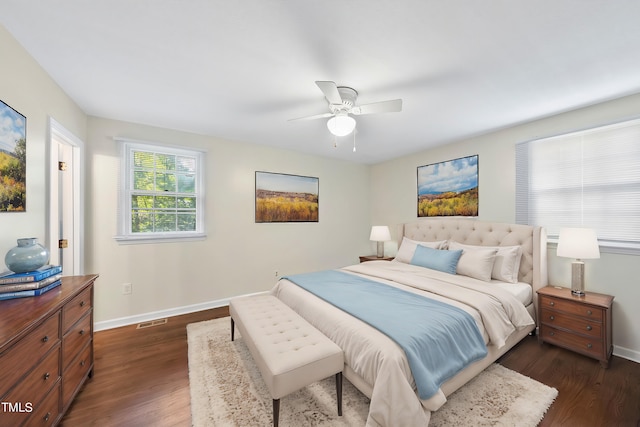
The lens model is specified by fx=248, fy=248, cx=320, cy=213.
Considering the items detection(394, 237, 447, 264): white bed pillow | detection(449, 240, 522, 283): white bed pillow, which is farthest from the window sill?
detection(449, 240, 522, 283): white bed pillow

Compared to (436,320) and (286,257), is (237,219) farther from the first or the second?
(436,320)

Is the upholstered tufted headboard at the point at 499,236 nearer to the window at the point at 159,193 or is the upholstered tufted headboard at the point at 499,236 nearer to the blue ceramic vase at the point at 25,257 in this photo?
the window at the point at 159,193

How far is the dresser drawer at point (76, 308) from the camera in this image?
1597 mm

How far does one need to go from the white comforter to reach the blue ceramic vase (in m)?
1.88

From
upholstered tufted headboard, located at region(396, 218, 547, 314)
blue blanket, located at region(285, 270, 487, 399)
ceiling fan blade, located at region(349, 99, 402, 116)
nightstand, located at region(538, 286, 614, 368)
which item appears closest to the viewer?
blue blanket, located at region(285, 270, 487, 399)

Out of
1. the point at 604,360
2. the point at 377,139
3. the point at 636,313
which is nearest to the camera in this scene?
the point at 604,360

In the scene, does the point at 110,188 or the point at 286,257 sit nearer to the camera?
the point at 110,188

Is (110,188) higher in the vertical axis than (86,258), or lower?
higher

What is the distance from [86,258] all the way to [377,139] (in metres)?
4.04

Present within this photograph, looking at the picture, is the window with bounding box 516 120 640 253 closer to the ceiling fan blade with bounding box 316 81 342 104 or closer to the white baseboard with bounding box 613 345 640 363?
the white baseboard with bounding box 613 345 640 363

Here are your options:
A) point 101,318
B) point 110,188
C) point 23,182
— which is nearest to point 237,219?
point 110,188

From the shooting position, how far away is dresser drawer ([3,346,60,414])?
45.6 inches

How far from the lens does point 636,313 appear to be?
2336mm

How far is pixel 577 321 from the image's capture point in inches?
92.1
